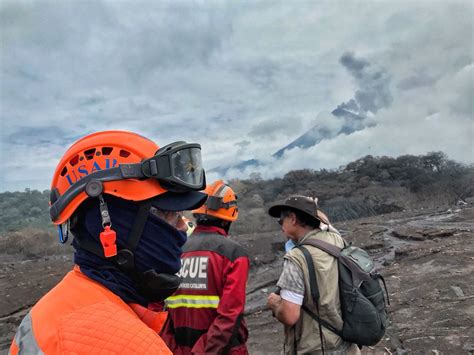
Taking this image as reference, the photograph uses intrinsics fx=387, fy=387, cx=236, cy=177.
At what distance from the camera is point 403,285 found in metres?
6.95

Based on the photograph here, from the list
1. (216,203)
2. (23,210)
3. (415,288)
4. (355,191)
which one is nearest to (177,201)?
(216,203)

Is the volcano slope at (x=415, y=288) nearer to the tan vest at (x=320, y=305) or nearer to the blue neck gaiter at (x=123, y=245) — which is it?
the tan vest at (x=320, y=305)

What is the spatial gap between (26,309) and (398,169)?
78.4 feet

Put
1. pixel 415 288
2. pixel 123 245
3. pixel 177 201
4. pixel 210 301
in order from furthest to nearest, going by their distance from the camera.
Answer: pixel 415 288
pixel 210 301
pixel 177 201
pixel 123 245

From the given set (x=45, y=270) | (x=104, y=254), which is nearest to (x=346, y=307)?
(x=104, y=254)

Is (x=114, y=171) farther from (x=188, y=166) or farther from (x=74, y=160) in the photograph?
(x=188, y=166)

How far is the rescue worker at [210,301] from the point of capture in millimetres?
2725

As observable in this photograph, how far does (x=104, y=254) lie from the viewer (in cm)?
122

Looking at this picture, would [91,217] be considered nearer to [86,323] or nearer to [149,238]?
[149,238]

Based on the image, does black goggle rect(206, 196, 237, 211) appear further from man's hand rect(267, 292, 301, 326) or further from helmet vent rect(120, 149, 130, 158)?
helmet vent rect(120, 149, 130, 158)

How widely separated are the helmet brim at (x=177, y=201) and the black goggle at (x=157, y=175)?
23 mm

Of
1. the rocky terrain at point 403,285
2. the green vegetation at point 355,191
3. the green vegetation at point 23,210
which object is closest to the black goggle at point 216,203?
the rocky terrain at point 403,285

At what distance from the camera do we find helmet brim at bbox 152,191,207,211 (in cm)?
135

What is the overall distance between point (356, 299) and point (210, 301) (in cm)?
103
